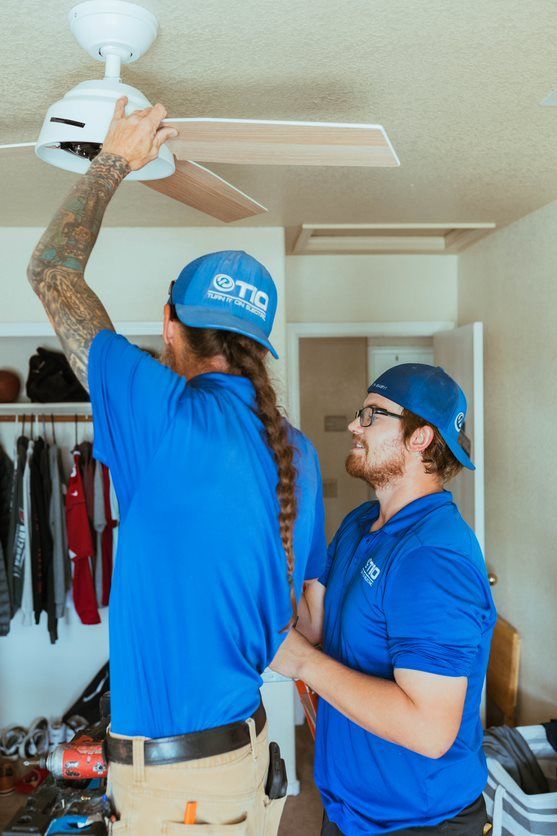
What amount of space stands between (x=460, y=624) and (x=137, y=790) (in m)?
0.66

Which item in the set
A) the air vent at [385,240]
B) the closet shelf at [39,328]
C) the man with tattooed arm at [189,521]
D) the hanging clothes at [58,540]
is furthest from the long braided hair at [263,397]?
the hanging clothes at [58,540]

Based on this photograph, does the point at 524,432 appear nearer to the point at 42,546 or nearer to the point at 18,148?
the point at 42,546

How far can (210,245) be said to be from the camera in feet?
11.0

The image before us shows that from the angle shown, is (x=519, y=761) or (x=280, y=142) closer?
(x=280, y=142)

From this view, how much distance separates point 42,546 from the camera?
3557 millimetres

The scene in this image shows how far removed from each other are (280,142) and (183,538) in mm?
764

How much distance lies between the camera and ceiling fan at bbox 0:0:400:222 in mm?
1285

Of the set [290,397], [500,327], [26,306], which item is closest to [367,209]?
[500,327]

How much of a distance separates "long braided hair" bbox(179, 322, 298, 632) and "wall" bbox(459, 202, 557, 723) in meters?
2.12

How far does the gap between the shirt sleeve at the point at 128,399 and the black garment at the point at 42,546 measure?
267 centimetres

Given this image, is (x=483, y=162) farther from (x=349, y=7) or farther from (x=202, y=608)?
(x=202, y=608)

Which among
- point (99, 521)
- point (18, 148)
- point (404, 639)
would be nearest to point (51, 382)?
point (99, 521)

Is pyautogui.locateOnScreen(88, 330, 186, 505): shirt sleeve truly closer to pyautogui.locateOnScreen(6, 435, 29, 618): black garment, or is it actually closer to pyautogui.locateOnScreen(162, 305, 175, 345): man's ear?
pyautogui.locateOnScreen(162, 305, 175, 345): man's ear

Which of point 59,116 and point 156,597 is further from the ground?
point 59,116
